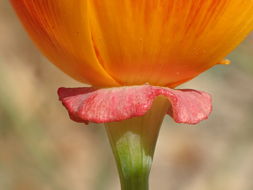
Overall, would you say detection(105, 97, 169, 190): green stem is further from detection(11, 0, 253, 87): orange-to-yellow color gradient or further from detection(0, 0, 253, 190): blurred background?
detection(0, 0, 253, 190): blurred background

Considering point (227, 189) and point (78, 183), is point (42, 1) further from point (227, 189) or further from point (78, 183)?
point (227, 189)

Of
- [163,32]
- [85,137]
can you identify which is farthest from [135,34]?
[85,137]

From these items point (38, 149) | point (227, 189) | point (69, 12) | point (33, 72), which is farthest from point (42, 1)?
point (227, 189)

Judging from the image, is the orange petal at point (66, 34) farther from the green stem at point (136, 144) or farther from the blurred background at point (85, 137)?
the blurred background at point (85, 137)

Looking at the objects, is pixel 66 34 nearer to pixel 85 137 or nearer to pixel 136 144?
pixel 136 144

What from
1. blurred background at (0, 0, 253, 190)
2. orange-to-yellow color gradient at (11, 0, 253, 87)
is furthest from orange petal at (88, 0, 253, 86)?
blurred background at (0, 0, 253, 190)


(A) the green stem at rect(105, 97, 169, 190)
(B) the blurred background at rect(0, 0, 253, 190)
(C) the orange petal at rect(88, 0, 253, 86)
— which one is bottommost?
(B) the blurred background at rect(0, 0, 253, 190)
